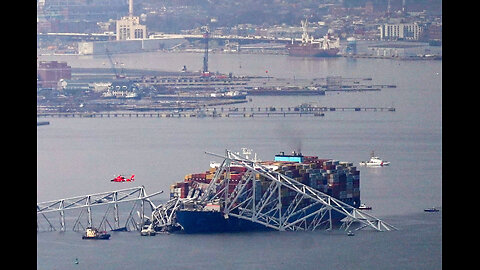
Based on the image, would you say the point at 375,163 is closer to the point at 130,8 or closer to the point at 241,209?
the point at 241,209

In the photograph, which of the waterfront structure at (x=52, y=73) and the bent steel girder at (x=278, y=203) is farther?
the waterfront structure at (x=52, y=73)

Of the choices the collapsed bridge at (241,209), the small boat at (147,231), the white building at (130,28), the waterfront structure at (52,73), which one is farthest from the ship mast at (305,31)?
the small boat at (147,231)

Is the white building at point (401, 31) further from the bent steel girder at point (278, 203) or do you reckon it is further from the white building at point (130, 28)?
the bent steel girder at point (278, 203)

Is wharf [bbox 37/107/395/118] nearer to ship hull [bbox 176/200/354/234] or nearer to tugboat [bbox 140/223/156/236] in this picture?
ship hull [bbox 176/200/354/234]

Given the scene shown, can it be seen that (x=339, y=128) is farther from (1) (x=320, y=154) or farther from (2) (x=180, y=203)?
(2) (x=180, y=203)

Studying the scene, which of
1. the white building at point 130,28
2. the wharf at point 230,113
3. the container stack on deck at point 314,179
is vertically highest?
the white building at point 130,28

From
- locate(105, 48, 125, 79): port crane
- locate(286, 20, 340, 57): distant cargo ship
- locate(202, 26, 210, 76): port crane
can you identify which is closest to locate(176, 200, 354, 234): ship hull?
locate(105, 48, 125, 79): port crane
